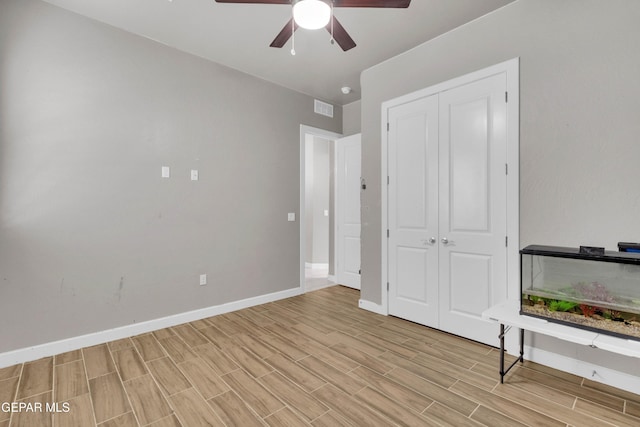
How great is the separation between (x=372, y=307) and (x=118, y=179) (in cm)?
306

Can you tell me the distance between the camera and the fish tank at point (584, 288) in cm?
174

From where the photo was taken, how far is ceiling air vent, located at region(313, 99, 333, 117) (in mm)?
4496

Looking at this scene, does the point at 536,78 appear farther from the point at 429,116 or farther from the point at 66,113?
the point at 66,113

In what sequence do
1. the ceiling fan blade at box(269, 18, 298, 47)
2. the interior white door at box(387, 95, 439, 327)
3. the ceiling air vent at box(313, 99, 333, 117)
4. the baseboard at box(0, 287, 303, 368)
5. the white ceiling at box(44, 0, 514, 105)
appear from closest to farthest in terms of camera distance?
1. the ceiling fan blade at box(269, 18, 298, 47)
2. the baseboard at box(0, 287, 303, 368)
3. the white ceiling at box(44, 0, 514, 105)
4. the interior white door at box(387, 95, 439, 327)
5. the ceiling air vent at box(313, 99, 333, 117)

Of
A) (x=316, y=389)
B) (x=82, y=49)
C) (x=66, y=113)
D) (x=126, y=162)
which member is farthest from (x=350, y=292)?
(x=82, y=49)

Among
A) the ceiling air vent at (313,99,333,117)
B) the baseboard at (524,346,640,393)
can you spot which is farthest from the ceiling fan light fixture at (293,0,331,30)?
the baseboard at (524,346,640,393)

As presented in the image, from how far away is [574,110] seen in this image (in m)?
2.15

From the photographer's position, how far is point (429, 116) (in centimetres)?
300

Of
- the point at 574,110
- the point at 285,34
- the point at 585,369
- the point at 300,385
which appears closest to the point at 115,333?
the point at 300,385

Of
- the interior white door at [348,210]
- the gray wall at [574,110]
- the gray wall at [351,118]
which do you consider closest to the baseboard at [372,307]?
the interior white door at [348,210]

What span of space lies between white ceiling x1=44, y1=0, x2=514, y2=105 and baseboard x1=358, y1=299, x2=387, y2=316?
9.48 ft

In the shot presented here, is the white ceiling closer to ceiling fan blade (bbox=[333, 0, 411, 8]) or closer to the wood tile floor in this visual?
ceiling fan blade (bbox=[333, 0, 411, 8])

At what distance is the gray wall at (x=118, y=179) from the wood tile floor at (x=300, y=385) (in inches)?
19.8

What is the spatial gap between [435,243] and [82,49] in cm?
378
